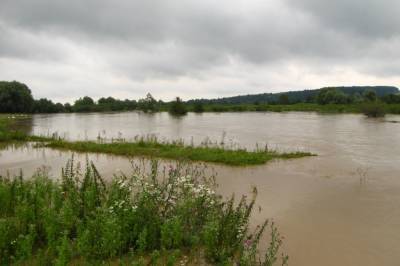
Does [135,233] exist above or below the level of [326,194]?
above

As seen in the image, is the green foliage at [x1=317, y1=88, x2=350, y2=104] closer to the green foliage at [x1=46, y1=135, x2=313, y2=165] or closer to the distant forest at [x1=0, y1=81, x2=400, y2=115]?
the distant forest at [x1=0, y1=81, x2=400, y2=115]

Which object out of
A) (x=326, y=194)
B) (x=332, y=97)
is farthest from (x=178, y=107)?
(x=326, y=194)

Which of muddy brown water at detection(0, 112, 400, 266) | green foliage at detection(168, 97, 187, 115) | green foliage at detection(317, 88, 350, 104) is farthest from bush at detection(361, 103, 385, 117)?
green foliage at detection(317, 88, 350, 104)

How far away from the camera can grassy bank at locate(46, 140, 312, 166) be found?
14.6 m

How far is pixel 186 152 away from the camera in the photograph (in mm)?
16094

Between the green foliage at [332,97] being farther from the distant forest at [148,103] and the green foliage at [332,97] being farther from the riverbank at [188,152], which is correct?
the riverbank at [188,152]

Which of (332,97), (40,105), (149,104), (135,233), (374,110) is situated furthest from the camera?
(149,104)

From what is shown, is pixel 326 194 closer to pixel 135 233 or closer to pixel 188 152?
pixel 135 233

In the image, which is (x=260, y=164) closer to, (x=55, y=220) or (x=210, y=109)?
(x=55, y=220)

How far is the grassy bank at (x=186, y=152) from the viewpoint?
14.6 m

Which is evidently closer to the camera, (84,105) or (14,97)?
(14,97)

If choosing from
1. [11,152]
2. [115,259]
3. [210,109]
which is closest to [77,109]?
[210,109]

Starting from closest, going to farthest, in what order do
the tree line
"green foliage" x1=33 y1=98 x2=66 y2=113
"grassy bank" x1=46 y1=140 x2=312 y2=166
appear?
1. "grassy bank" x1=46 y1=140 x2=312 y2=166
2. the tree line
3. "green foliage" x1=33 y1=98 x2=66 y2=113

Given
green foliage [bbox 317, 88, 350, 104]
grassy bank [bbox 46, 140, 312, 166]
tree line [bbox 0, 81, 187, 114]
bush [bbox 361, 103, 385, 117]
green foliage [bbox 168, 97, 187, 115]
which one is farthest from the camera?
green foliage [bbox 317, 88, 350, 104]
